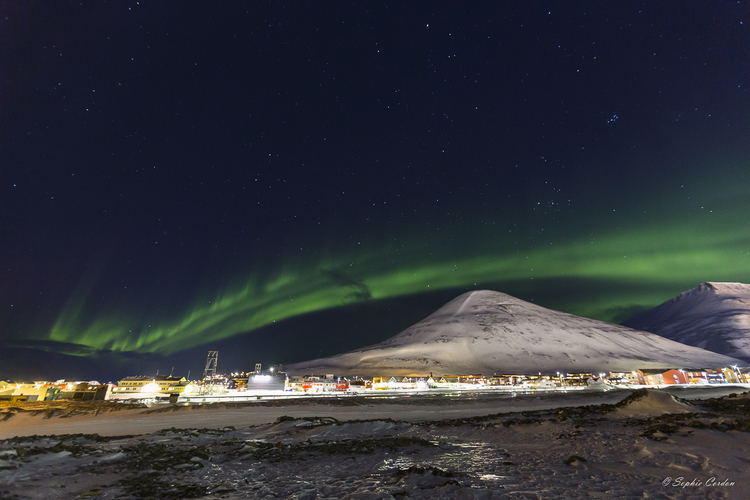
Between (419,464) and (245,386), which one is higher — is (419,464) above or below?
above

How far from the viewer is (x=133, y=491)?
9.52 m

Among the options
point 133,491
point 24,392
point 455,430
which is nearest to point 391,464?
point 133,491

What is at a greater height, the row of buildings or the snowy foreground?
the snowy foreground

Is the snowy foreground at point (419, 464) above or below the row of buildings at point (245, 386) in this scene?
above

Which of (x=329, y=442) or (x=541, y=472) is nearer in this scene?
(x=541, y=472)

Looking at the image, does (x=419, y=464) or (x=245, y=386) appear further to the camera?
(x=245, y=386)

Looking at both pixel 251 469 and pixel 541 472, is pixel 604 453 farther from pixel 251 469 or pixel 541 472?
pixel 251 469

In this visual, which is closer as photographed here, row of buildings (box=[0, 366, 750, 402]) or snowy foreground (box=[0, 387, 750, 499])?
snowy foreground (box=[0, 387, 750, 499])

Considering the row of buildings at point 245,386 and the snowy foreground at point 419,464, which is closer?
the snowy foreground at point 419,464

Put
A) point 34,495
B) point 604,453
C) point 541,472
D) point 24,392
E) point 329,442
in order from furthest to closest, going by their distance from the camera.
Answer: point 24,392
point 329,442
point 604,453
point 541,472
point 34,495

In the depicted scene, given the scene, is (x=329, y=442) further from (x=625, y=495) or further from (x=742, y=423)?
(x=742, y=423)

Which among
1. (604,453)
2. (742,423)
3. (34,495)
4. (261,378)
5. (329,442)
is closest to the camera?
(34,495)

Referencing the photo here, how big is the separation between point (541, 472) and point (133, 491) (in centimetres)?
1195

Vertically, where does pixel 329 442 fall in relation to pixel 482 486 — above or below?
below
